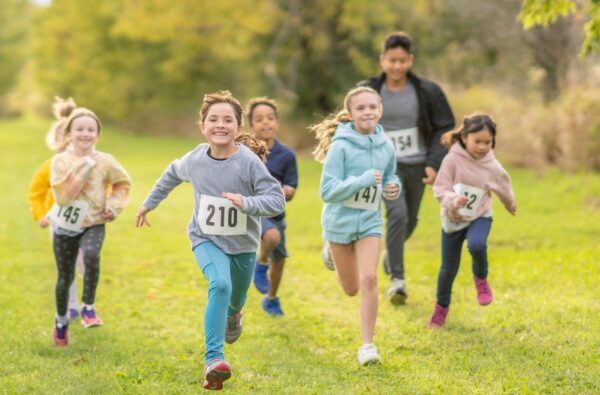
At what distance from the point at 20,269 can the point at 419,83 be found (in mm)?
5418

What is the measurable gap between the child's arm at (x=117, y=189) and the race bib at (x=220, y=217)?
147 cm

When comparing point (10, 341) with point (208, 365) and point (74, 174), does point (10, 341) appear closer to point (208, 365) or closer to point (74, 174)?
point (74, 174)

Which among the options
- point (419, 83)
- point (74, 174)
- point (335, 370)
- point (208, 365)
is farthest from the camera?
point (419, 83)

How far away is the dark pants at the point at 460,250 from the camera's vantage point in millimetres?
6531

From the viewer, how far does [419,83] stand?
7.79 meters

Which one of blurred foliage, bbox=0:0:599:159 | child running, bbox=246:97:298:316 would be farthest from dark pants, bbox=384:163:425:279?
blurred foliage, bbox=0:0:599:159

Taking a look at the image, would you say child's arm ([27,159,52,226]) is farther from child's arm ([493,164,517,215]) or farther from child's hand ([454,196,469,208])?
child's arm ([493,164,517,215])

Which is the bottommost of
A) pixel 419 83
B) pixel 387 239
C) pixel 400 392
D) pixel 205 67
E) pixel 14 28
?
pixel 400 392

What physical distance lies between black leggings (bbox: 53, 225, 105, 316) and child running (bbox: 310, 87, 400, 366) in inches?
71.2

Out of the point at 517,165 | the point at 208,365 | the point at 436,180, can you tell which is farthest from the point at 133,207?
the point at 208,365

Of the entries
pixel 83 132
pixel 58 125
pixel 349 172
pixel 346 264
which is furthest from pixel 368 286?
pixel 58 125

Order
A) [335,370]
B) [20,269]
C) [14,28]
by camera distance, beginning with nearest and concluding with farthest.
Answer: [335,370]
[20,269]
[14,28]

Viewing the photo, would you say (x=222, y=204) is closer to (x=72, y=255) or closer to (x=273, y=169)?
(x=72, y=255)

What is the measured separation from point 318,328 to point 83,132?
253 cm
